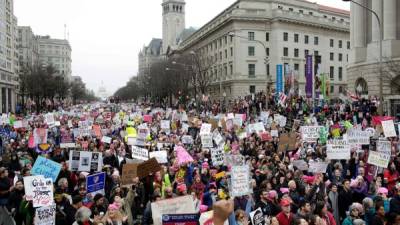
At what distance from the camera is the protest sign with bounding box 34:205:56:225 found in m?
7.69

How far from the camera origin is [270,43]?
261 ft

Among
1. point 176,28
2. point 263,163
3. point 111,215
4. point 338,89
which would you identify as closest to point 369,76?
point 263,163

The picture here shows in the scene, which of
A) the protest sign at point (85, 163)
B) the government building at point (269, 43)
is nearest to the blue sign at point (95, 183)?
the protest sign at point (85, 163)

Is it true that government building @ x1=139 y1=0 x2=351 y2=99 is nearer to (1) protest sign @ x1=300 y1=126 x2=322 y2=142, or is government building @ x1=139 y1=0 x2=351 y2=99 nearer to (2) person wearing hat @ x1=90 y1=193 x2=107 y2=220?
(1) protest sign @ x1=300 y1=126 x2=322 y2=142

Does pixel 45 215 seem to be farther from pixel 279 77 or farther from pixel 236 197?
pixel 279 77

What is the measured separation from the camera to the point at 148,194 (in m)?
10.6

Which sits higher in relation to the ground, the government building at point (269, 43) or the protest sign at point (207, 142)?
the government building at point (269, 43)

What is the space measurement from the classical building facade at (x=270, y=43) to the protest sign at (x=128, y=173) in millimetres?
64164

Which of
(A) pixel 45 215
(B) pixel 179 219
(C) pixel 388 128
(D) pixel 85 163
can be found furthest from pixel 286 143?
(B) pixel 179 219

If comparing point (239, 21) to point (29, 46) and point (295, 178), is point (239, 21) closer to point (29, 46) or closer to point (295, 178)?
point (295, 178)

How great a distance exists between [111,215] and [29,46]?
155629 mm

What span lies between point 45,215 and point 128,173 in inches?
132

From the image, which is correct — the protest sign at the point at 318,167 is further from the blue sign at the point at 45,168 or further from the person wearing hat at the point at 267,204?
the blue sign at the point at 45,168

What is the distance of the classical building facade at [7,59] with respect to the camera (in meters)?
91.3
